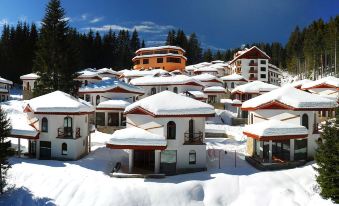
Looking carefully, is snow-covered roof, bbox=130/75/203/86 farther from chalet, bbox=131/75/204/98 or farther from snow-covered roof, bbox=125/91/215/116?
snow-covered roof, bbox=125/91/215/116

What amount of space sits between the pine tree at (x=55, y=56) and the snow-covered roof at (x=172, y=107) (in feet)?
74.0

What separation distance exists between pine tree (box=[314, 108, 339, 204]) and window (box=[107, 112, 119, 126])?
29.8 m

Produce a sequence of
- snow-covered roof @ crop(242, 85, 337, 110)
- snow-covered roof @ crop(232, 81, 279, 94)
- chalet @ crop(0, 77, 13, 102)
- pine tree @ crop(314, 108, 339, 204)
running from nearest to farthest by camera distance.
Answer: pine tree @ crop(314, 108, 339, 204), snow-covered roof @ crop(242, 85, 337, 110), snow-covered roof @ crop(232, 81, 279, 94), chalet @ crop(0, 77, 13, 102)

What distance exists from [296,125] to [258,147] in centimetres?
451

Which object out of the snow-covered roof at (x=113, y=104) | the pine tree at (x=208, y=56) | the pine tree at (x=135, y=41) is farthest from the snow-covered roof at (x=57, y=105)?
the pine tree at (x=208, y=56)

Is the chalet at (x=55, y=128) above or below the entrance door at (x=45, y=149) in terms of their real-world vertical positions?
above

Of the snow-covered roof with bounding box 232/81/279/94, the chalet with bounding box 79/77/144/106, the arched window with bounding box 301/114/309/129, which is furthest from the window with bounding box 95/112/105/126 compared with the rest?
the arched window with bounding box 301/114/309/129

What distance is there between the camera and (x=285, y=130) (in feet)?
96.8

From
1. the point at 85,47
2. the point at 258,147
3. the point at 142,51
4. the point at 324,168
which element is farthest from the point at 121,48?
the point at 324,168

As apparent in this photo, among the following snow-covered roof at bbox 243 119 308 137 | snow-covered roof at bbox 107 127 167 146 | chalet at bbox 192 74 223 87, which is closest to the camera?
snow-covered roof at bbox 107 127 167 146

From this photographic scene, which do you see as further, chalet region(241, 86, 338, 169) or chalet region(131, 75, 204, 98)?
chalet region(131, 75, 204, 98)

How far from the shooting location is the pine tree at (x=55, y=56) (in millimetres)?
47500

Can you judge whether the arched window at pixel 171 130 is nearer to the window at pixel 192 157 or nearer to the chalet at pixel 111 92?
the window at pixel 192 157

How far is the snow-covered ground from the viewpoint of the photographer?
23.3 meters
